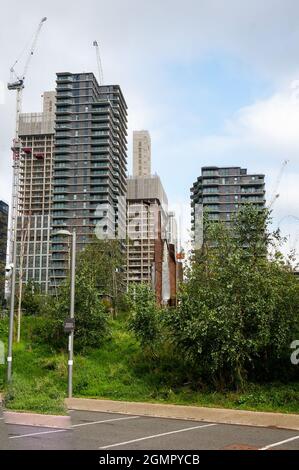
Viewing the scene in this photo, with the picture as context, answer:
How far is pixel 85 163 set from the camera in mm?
145750

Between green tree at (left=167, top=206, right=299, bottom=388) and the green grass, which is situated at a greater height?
green tree at (left=167, top=206, right=299, bottom=388)

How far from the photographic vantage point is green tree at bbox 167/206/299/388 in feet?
68.9

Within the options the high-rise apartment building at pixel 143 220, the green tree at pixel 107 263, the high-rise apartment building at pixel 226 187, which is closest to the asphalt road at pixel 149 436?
the green tree at pixel 107 263

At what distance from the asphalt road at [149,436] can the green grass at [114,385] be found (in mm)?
3260

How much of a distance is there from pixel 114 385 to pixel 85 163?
12446cm

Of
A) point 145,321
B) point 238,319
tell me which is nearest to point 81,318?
point 145,321

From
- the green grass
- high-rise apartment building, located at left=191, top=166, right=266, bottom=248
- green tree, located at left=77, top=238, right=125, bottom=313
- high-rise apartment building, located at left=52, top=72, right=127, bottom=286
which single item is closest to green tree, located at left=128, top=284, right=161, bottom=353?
the green grass

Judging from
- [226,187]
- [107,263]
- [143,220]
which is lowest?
[107,263]

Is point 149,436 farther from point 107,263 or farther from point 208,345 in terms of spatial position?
point 107,263

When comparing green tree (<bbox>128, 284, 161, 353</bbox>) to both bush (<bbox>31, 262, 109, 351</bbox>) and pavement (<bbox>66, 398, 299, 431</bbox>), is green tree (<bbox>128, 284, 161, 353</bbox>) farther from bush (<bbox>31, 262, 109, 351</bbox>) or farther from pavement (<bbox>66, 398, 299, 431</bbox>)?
pavement (<bbox>66, 398, 299, 431</bbox>)

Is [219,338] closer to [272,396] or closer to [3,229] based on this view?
[272,396]

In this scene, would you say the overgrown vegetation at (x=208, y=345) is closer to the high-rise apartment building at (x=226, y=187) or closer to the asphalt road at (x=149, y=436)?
the asphalt road at (x=149, y=436)

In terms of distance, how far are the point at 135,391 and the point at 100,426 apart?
319 inches

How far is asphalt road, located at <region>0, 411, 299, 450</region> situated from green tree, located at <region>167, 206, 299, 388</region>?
469 cm
